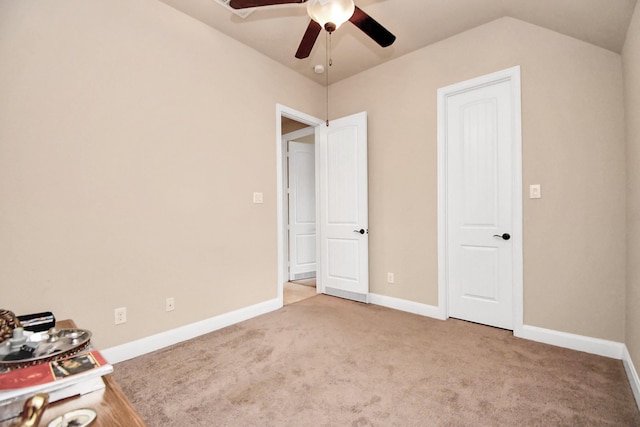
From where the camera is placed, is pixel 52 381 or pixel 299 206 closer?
pixel 52 381

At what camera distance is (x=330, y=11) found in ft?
5.30

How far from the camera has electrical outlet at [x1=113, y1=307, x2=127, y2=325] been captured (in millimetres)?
2242

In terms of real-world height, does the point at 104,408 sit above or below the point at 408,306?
above

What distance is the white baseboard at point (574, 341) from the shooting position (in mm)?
2232

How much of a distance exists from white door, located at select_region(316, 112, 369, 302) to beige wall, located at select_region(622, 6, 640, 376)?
2171 millimetres

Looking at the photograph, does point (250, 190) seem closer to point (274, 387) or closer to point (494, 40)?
point (274, 387)

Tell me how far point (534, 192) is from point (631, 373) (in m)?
1.35

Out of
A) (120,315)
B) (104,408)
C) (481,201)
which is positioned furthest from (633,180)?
(120,315)

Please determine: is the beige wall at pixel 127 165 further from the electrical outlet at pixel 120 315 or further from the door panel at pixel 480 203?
the door panel at pixel 480 203

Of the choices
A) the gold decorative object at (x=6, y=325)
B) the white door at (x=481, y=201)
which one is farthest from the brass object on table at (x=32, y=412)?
the white door at (x=481, y=201)

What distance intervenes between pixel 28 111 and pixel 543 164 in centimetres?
372

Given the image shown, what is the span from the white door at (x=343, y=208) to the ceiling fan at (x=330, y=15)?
1644 millimetres

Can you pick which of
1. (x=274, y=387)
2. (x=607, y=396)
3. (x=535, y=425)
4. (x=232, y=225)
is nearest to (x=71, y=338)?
(x=274, y=387)

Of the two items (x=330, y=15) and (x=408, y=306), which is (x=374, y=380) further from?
(x=330, y=15)
